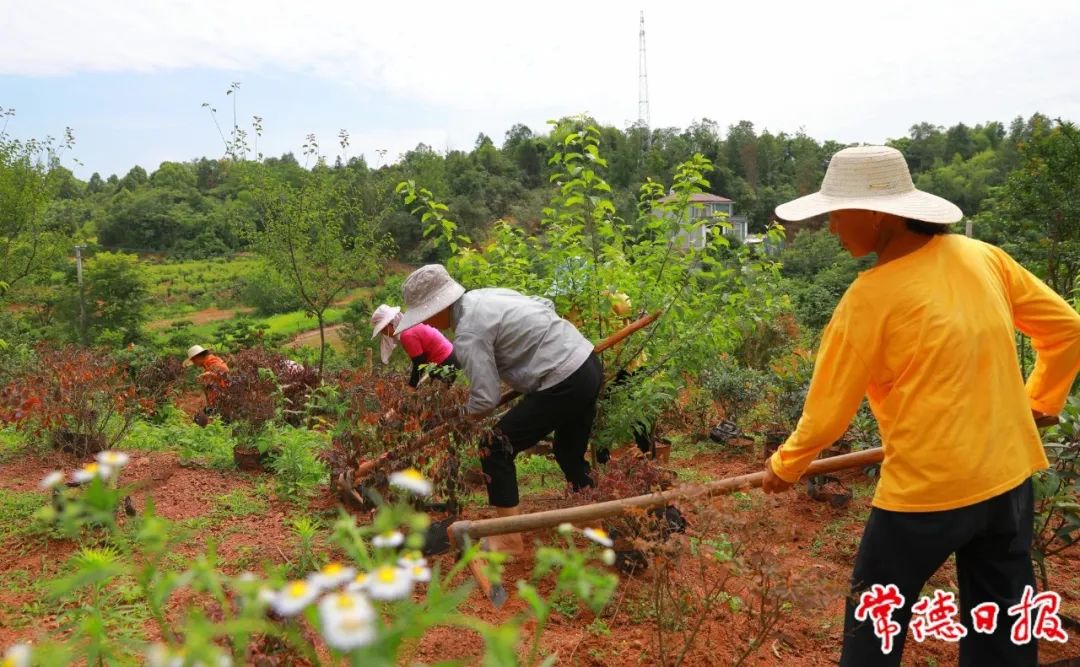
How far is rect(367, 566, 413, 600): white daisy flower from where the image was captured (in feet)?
3.00

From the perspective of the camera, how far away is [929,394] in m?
2.01

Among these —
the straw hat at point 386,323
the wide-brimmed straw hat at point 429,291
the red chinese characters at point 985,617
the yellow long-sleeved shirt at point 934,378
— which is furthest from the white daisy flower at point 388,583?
the straw hat at point 386,323

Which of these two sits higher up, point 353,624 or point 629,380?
point 353,624

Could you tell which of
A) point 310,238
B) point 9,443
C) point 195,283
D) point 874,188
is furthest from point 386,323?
point 195,283

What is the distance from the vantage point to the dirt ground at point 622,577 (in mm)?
2682

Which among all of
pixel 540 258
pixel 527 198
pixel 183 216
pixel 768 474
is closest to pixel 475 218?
pixel 527 198

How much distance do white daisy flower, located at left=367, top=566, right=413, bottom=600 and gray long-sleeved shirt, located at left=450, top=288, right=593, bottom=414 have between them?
7.55 ft

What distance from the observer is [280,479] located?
4668 mm

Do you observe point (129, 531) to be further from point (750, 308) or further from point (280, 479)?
point (750, 308)

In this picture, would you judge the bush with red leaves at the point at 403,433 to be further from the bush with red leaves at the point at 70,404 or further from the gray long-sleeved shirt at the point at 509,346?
the bush with red leaves at the point at 70,404

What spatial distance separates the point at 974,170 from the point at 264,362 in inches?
1474

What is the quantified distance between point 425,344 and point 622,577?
234cm

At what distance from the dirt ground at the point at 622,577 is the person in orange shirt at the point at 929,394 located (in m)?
0.27

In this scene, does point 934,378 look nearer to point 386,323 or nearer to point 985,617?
point 985,617
